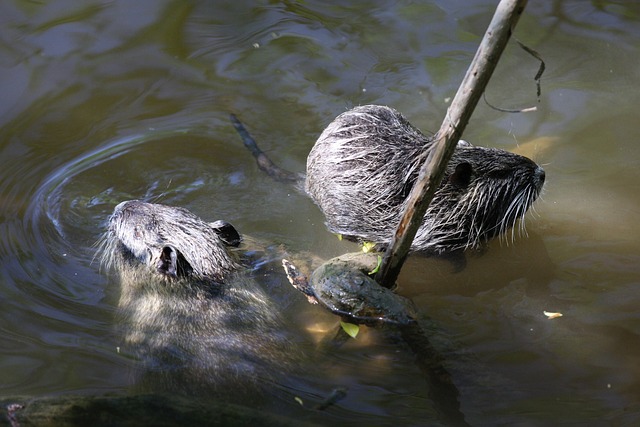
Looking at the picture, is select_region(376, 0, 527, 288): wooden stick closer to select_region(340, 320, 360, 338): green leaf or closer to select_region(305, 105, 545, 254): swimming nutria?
select_region(340, 320, 360, 338): green leaf

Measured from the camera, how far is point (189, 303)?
402 centimetres

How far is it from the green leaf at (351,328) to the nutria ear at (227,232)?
0.89 metres

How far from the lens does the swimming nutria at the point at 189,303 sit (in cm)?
360

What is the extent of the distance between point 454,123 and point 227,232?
1719 millimetres

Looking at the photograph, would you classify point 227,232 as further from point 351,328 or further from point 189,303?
point 351,328

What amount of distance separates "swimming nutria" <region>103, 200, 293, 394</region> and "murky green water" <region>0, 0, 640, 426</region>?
0.16 metres

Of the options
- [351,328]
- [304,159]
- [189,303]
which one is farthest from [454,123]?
[304,159]

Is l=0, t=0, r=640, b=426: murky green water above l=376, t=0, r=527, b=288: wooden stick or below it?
below

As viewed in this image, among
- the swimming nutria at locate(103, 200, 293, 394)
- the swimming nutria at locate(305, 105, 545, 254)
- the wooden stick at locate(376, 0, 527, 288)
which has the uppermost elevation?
the wooden stick at locate(376, 0, 527, 288)

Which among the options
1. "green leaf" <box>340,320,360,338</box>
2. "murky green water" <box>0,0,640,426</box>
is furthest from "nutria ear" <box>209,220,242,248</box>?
"green leaf" <box>340,320,360,338</box>

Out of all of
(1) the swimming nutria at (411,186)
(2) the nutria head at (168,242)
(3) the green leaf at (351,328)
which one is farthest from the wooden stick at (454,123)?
(2) the nutria head at (168,242)

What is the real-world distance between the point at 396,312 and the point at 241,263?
1055 millimetres

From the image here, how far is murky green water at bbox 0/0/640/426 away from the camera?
143 inches

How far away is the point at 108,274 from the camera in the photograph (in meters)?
4.38
